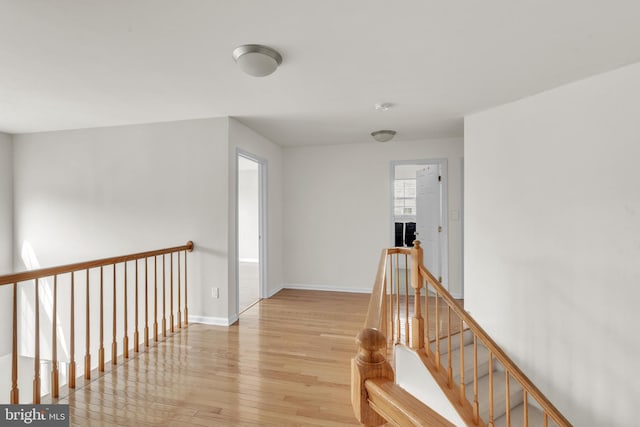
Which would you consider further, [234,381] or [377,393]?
[234,381]

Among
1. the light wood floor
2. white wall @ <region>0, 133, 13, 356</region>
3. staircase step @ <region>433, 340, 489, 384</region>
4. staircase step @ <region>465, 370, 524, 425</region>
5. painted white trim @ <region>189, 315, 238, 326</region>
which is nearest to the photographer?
the light wood floor

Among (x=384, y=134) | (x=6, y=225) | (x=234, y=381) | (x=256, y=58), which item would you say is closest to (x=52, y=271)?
(x=234, y=381)

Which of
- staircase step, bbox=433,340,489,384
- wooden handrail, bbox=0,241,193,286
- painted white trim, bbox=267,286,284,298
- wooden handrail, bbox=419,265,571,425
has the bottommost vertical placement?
staircase step, bbox=433,340,489,384

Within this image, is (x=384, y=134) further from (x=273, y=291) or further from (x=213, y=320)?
(x=213, y=320)

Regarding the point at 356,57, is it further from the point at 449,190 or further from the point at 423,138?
the point at 449,190

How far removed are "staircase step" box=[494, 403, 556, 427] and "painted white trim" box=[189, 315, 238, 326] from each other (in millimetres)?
2719

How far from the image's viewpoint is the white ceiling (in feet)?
5.07

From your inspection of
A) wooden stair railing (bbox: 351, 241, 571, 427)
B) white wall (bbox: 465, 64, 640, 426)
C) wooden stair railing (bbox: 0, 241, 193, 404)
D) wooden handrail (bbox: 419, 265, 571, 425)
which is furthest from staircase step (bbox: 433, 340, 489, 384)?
wooden stair railing (bbox: 0, 241, 193, 404)

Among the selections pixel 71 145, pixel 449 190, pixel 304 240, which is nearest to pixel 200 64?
pixel 71 145

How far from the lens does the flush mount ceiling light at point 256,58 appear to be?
6.17 feet

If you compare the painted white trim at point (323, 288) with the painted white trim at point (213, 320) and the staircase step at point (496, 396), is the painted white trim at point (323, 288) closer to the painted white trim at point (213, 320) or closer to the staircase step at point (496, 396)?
the painted white trim at point (213, 320)

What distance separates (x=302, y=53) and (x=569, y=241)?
Answer: 2583mm

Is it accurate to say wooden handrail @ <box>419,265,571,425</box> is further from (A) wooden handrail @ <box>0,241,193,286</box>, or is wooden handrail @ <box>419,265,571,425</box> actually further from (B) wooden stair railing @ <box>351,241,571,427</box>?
(A) wooden handrail @ <box>0,241,193,286</box>

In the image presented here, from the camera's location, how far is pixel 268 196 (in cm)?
436
